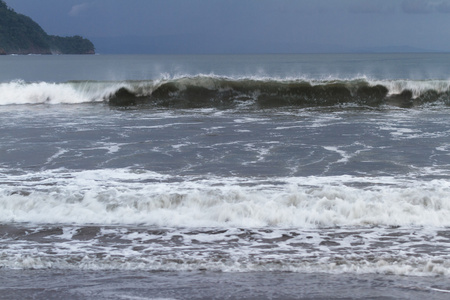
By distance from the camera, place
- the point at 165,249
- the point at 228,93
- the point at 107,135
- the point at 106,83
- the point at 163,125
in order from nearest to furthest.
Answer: the point at 165,249
the point at 107,135
the point at 163,125
the point at 228,93
the point at 106,83

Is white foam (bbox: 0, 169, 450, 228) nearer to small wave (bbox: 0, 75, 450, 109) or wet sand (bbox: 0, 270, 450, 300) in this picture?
wet sand (bbox: 0, 270, 450, 300)

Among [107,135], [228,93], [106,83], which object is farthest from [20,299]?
[106,83]

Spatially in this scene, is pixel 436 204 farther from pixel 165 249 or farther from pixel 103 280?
pixel 103 280

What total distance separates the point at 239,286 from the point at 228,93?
1954 cm

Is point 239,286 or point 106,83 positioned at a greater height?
point 106,83

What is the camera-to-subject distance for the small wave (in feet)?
76.0

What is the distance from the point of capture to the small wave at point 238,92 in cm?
2317

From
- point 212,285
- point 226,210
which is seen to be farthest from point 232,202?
point 212,285

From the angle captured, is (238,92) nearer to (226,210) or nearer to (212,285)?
(226,210)

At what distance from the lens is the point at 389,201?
7406 millimetres

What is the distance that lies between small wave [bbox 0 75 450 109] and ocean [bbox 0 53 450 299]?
6.84 metres

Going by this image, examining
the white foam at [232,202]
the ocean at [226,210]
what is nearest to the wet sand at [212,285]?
the ocean at [226,210]

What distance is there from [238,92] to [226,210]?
17267mm

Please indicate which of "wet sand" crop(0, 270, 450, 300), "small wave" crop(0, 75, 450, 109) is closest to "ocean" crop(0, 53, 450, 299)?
"wet sand" crop(0, 270, 450, 300)
